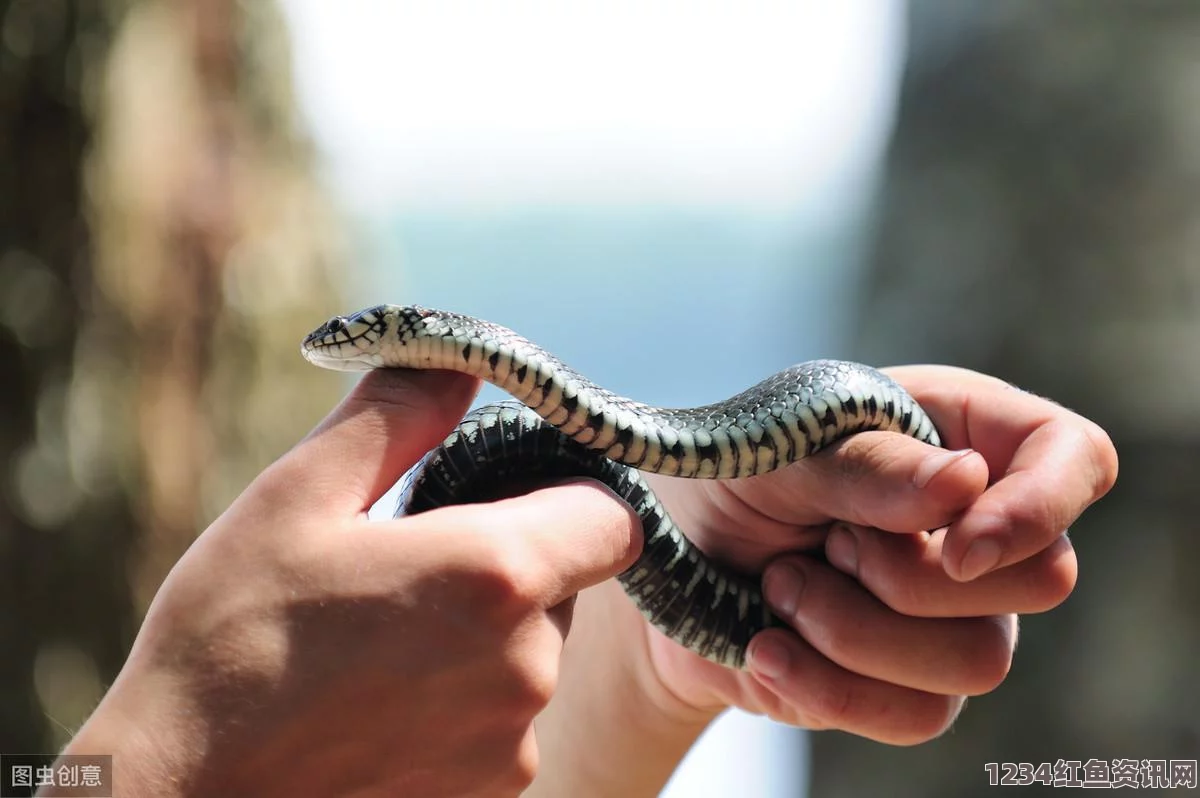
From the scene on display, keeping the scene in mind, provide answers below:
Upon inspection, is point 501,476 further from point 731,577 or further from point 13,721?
point 13,721

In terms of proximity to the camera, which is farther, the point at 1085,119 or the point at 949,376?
the point at 1085,119

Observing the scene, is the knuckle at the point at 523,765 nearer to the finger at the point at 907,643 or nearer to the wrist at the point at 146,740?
the wrist at the point at 146,740

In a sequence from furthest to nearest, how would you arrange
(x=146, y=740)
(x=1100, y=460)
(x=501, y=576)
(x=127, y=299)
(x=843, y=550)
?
(x=127, y=299), (x=843, y=550), (x=1100, y=460), (x=501, y=576), (x=146, y=740)

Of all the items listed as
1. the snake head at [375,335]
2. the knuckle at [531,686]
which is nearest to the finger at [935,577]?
the knuckle at [531,686]

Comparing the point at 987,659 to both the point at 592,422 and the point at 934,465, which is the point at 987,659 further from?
the point at 592,422

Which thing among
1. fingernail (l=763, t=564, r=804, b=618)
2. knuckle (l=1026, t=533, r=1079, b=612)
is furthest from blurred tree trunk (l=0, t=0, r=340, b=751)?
knuckle (l=1026, t=533, r=1079, b=612)

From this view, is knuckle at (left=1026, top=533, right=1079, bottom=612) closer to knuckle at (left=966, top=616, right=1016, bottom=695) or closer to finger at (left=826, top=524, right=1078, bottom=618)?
finger at (left=826, top=524, right=1078, bottom=618)

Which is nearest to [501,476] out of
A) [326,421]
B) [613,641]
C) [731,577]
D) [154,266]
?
[326,421]

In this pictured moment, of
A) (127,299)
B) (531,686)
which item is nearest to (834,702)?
(531,686)
